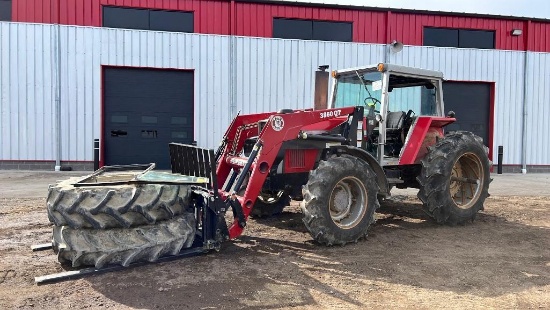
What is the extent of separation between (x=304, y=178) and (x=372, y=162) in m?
0.94

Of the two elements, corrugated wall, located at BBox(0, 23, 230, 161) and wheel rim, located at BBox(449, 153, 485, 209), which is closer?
wheel rim, located at BBox(449, 153, 485, 209)

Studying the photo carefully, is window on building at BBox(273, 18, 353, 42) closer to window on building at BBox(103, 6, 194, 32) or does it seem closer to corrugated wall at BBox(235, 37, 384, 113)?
corrugated wall at BBox(235, 37, 384, 113)

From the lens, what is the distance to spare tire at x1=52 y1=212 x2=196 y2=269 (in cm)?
440

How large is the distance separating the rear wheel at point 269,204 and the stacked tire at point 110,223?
7.66ft

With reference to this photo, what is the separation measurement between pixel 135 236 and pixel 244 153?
2350 mm

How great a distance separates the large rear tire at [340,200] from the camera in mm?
5441

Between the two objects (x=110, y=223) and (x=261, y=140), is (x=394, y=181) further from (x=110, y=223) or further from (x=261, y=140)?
(x=110, y=223)

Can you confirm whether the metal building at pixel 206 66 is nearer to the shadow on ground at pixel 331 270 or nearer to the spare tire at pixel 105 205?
the shadow on ground at pixel 331 270

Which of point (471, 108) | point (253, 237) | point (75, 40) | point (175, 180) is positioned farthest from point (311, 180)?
point (471, 108)

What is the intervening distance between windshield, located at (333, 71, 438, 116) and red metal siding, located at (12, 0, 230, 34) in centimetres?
913

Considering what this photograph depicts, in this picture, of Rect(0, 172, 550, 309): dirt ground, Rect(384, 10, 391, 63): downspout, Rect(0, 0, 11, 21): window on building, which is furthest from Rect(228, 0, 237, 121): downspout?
Rect(0, 172, 550, 309): dirt ground

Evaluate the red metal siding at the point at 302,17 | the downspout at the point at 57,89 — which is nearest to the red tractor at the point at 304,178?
the red metal siding at the point at 302,17

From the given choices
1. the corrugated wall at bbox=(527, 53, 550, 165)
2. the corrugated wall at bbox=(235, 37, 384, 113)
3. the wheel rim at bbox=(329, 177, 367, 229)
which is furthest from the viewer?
the corrugated wall at bbox=(527, 53, 550, 165)

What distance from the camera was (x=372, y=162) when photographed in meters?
6.20
